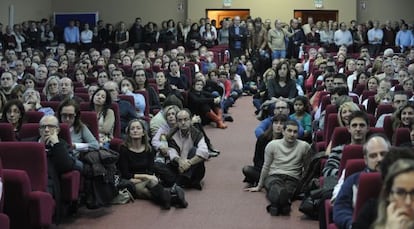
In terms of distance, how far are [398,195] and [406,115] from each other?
3.26 metres

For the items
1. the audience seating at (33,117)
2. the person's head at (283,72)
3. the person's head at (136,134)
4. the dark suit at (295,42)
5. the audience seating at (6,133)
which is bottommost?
the person's head at (136,134)

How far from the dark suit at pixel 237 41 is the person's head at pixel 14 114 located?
40.8 feet

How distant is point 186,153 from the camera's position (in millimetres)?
7004

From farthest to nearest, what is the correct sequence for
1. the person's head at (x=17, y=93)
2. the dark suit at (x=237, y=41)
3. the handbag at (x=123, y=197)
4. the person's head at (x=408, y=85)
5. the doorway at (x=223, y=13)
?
the doorway at (x=223, y=13) → the dark suit at (x=237, y=41) → the person's head at (x=408, y=85) → the person's head at (x=17, y=93) → the handbag at (x=123, y=197)

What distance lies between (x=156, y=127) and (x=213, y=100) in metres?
2.79

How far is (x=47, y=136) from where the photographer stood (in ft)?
18.1

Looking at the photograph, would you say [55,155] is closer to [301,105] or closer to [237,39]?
[301,105]

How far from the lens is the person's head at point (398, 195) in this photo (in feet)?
8.54

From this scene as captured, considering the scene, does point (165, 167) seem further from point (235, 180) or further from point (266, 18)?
point (266, 18)

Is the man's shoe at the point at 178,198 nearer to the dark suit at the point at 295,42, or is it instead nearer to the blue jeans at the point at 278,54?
the blue jeans at the point at 278,54

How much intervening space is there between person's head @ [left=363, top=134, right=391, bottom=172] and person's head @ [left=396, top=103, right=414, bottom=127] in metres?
1.90

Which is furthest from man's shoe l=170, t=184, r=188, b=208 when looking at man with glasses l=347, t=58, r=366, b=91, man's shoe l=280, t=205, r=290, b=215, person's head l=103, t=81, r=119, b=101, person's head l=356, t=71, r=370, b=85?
man with glasses l=347, t=58, r=366, b=91

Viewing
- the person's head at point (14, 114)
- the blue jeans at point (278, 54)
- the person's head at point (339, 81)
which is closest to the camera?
the person's head at point (14, 114)

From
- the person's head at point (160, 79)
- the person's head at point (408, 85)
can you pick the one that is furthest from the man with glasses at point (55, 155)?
the person's head at point (160, 79)
